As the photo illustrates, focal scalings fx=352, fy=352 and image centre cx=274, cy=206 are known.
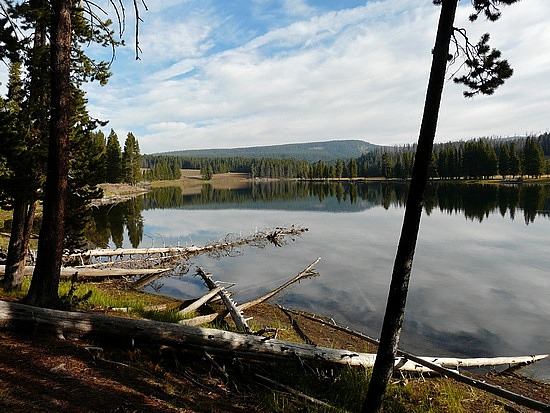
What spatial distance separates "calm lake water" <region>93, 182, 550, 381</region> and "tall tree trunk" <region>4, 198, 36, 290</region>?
7.47 m

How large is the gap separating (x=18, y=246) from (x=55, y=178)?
19.2 feet

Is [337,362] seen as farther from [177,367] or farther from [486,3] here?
Answer: [486,3]

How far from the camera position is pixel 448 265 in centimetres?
2177

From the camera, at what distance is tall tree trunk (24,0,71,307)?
775 cm

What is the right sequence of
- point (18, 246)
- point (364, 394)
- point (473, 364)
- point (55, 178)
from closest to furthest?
1. point (364, 394)
2. point (55, 178)
3. point (473, 364)
4. point (18, 246)

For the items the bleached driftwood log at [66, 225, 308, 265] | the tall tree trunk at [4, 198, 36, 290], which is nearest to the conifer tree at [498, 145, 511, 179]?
the bleached driftwood log at [66, 225, 308, 265]

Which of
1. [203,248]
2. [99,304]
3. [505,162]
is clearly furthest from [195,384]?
[505,162]

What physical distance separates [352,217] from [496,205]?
2094cm

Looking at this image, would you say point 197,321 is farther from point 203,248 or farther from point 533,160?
point 533,160

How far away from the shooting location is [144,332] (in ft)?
23.1

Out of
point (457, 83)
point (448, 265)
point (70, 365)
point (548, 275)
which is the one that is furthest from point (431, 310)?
point (70, 365)

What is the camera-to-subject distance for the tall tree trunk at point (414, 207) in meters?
5.43

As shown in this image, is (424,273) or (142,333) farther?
(424,273)

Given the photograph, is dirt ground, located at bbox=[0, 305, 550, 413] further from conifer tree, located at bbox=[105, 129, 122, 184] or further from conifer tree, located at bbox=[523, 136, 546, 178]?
conifer tree, located at bbox=[523, 136, 546, 178]
